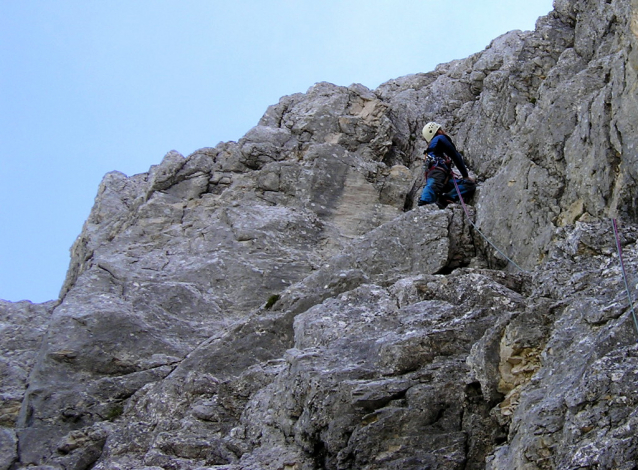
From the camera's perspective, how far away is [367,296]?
634 inches

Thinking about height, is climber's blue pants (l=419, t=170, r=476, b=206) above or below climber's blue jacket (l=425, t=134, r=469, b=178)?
below

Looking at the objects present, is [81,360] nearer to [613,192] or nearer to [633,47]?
[613,192]

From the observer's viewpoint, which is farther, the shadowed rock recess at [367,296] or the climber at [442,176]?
the climber at [442,176]

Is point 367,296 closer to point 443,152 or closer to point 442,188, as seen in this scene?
point 442,188

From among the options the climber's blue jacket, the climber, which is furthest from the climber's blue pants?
the climber's blue jacket

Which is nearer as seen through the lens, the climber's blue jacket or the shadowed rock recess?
the shadowed rock recess

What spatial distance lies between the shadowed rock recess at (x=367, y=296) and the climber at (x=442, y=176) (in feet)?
2.30

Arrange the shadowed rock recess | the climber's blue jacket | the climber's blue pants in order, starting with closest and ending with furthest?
the shadowed rock recess
the climber's blue pants
the climber's blue jacket

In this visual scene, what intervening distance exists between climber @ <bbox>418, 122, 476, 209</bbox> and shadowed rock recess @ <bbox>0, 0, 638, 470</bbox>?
70 cm

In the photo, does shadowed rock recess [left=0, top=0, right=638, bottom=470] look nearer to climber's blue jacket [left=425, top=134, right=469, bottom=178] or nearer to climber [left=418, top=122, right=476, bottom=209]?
climber [left=418, top=122, right=476, bottom=209]

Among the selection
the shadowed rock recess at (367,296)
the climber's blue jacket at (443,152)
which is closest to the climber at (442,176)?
the climber's blue jacket at (443,152)

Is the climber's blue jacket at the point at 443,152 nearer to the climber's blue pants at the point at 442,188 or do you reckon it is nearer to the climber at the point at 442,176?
the climber at the point at 442,176

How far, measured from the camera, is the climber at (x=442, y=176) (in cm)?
2259

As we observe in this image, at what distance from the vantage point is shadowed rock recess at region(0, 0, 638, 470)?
11.7 m
